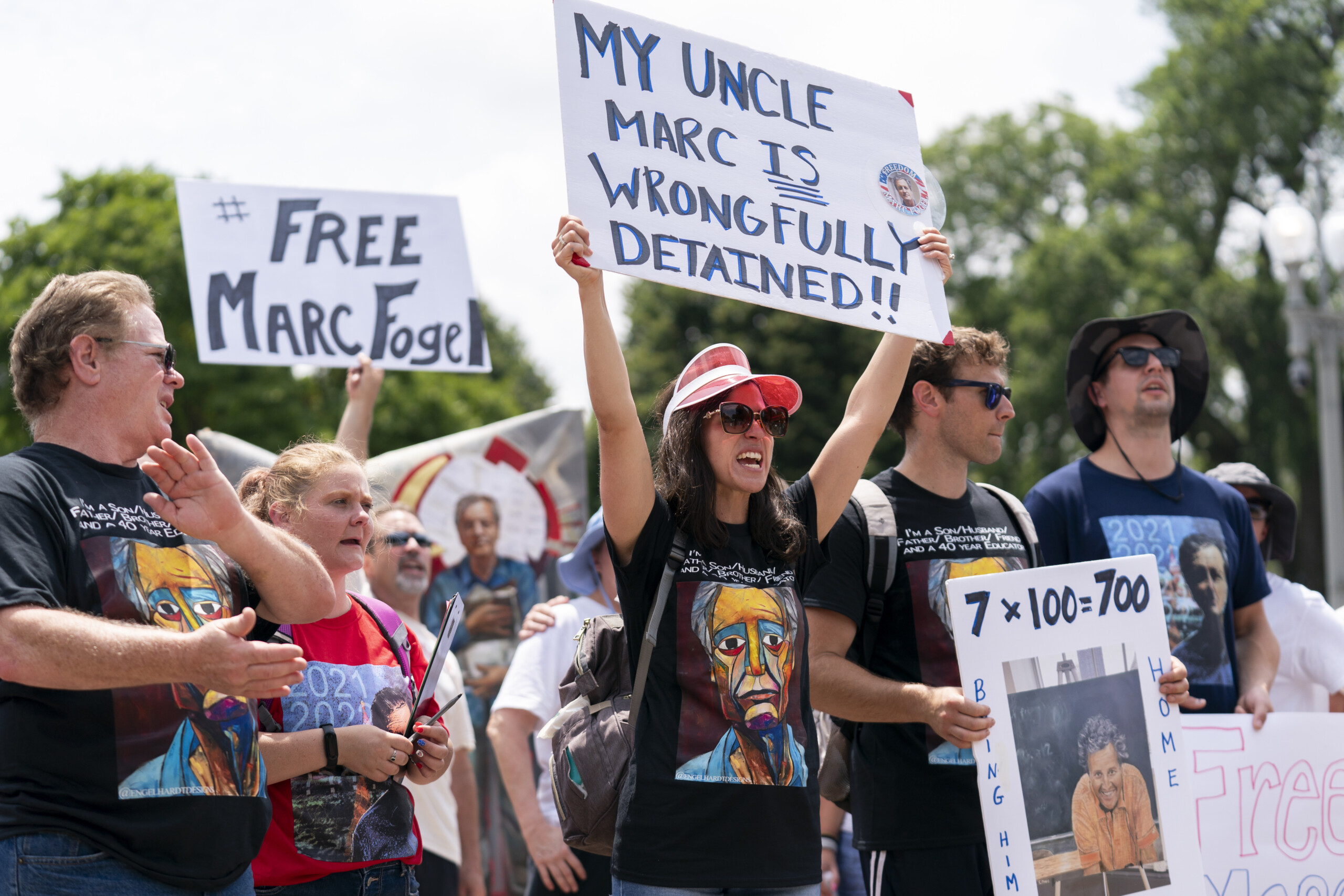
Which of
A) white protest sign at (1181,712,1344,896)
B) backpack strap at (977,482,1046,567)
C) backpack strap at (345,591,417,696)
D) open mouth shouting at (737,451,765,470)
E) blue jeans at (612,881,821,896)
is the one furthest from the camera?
white protest sign at (1181,712,1344,896)

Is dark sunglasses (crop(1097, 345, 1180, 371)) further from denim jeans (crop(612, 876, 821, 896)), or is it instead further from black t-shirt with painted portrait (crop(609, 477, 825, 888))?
denim jeans (crop(612, 876, 821, 896))

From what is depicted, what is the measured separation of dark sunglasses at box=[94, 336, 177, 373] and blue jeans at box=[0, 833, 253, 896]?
994mm

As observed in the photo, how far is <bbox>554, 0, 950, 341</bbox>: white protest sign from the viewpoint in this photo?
3105 millimetres

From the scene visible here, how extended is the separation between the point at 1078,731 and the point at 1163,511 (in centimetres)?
115

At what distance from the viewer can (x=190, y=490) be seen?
2461 mm

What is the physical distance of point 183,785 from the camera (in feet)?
8.11

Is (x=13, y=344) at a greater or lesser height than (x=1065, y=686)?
greater

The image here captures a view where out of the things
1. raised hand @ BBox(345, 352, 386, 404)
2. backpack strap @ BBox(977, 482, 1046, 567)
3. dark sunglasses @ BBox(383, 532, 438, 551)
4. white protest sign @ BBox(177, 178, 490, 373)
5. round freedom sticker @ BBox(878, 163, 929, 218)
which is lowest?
backpack strap @ BBox(977, 482, 1046, 567)

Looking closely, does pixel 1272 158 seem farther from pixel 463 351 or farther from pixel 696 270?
pixel 696 270

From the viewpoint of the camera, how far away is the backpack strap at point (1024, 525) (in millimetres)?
3816

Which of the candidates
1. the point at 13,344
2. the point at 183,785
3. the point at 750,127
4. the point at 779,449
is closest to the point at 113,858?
the point at 183,785

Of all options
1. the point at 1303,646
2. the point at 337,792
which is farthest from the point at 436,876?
the point at 1303,646

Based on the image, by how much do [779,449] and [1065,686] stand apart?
2266 cm

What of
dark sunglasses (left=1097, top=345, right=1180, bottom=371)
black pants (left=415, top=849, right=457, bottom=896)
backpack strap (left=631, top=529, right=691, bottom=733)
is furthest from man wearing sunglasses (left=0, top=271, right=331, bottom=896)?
dark sunglasses (left=1097, top=345, right=1180, bottom=371)
